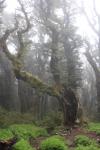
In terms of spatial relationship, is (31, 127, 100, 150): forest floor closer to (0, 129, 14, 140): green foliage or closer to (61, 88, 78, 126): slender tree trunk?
(0, 129, 14, 140): green foliage

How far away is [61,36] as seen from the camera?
27.9 metres

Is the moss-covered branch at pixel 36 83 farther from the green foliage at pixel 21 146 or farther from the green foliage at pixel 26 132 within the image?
the green foliage at pixel 21 146

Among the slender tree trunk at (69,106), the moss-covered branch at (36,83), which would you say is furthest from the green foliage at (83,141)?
the moss-covered branch at (36,83)

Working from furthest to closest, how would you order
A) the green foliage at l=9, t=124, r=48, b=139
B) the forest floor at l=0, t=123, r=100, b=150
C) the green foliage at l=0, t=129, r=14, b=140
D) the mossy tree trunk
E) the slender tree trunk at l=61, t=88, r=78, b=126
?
the slender tree trunk at l=61, t=88, r=78, b=126 < the mossy tree trunk < the green foliage at l=9, t=124, r=48, b=139 < the green foliage at l=0, t=129, r=14, b=140 < the forest floor at l=0, t=123, r=100, b=150

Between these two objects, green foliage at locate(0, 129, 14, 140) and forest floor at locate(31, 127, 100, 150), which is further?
green foliage at locate(0, 129, 14, 140)

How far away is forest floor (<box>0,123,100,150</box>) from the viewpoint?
14.4m

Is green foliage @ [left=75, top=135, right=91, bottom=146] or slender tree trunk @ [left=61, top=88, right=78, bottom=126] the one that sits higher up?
slender tree trunk @ [left=61, top=88, right=78, bottom=126]

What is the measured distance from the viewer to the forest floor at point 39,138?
1435 cm

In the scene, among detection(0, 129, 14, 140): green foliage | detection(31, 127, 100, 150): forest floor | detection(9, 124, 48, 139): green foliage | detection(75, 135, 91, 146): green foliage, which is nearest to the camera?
detection(75, 135, 91, 146): green foliage

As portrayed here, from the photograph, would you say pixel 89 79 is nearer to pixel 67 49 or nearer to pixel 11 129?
pixel 67 49

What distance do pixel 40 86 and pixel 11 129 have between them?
5003mm

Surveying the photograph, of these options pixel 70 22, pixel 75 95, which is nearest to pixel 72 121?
pixel 75 95

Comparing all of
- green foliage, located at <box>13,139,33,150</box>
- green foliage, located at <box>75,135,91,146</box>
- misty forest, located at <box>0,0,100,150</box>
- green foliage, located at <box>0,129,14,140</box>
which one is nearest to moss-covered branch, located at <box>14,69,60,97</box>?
misty forest, located at <box>0,0,100,150</box>

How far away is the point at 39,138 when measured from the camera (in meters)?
17.8
